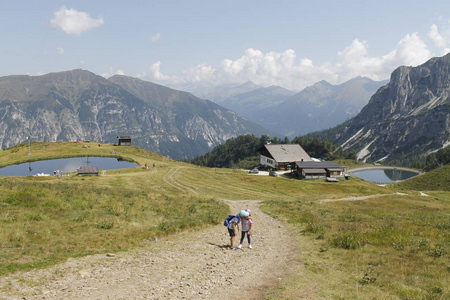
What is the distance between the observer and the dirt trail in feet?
40.5

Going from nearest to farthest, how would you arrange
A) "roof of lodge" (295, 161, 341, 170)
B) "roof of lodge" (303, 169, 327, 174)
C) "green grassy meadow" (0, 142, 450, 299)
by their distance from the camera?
"green grassy meadow" (0, 142, 450, 299) < "roof of lodge" (303, 169, 327, 174) < "roof of lodge" (295, 161, 341, 170)

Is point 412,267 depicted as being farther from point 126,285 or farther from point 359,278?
point 126,285

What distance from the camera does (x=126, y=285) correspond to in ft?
43.2

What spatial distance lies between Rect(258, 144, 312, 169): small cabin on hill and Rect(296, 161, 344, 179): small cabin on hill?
8649 millimetres

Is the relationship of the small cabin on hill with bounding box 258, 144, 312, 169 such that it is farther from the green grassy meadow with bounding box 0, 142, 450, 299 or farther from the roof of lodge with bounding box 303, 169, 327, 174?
the green grassy meadow with bounding box 0, 142, 450, 299

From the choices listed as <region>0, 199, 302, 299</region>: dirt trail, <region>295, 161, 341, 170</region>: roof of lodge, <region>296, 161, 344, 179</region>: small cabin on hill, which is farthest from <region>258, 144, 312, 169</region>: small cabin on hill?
<region>0, 199, 302, 299</region>: dirt trail

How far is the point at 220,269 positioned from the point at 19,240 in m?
12.3

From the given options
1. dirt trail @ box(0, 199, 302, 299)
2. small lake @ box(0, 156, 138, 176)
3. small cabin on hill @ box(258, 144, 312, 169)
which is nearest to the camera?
dirt trail @ box(0, 199, 302, 299)

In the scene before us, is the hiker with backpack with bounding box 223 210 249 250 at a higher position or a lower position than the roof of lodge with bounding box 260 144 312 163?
lower

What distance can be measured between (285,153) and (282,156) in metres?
2.73

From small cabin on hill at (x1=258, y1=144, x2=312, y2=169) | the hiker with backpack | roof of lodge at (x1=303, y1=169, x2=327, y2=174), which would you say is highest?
small cabin on hill at (x1=258, y1=144, x2=312, y2=169)

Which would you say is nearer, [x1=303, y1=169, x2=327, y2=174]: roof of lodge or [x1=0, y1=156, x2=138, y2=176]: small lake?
[x1=0, y1=156, x2=138, y2=176]: small lake

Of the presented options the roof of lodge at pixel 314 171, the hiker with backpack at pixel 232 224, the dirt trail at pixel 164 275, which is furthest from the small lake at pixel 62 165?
Result: the dirt trail at pixel 164 275

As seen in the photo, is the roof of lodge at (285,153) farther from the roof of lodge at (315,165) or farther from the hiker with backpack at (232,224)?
the hiker with backpack at (232,224)
